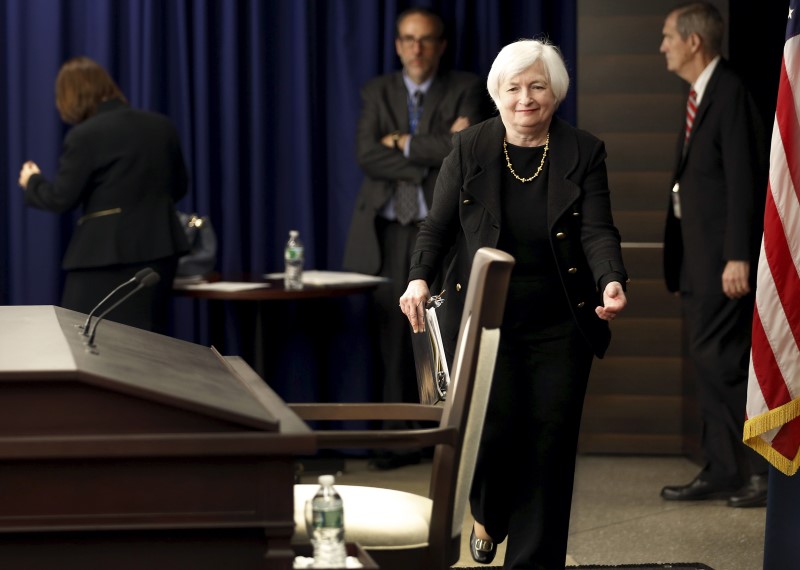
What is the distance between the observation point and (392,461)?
19.3 ft

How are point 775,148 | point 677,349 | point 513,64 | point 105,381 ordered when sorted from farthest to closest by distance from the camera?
point 677,349 < point 775,148 < point 513,64 < point 105,381

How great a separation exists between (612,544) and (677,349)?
5.99 ft

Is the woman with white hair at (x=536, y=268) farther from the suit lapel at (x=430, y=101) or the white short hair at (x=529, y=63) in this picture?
the suit lapel at (x=430, y=101)

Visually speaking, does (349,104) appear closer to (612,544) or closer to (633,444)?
(633,444)

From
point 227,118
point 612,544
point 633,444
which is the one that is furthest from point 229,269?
point 612,544

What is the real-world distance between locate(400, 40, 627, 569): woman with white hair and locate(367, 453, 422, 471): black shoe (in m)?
2.36

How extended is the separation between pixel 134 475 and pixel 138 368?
209 millimetres

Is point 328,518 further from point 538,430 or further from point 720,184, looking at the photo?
point 720,184

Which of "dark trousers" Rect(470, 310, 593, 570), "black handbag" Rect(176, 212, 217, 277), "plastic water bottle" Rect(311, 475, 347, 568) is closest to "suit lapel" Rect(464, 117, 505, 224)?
"dark trousers" Rect(470, 310, 593, 570)

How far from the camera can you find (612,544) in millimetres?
4438

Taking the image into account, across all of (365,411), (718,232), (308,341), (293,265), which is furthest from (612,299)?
(308,341)

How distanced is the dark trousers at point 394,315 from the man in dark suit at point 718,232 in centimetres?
127

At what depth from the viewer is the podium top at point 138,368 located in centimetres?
184

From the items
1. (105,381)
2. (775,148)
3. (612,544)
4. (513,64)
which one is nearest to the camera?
(105,381)
